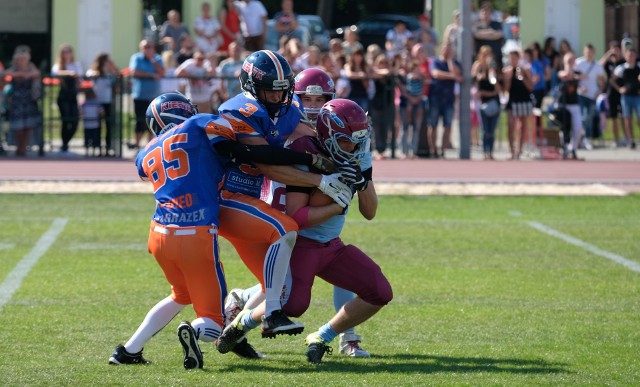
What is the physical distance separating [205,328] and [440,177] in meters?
11.9

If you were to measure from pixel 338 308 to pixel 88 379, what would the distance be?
1.87 metres

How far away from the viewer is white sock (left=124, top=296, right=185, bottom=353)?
6945 mm

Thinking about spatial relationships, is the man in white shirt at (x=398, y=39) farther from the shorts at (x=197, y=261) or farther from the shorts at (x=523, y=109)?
the shorts at (x=197, y=261)

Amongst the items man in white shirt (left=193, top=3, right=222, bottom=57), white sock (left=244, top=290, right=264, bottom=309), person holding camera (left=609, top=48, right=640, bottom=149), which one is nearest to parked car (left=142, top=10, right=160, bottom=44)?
man in white shirt (left=193, top=3, right=222, bottom=57)

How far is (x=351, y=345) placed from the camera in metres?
7.46

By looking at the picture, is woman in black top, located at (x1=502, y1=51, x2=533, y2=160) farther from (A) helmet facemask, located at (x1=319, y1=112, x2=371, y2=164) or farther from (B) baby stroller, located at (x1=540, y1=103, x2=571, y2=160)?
(A) helmet facemask, located at (x1=319, y1=112, x2=371, y2=164)

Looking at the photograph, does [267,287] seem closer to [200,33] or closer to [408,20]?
[200,33]

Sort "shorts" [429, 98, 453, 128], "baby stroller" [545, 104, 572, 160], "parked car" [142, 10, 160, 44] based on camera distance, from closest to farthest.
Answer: "shorts" [429, 98, 453, 128] → "baby stroller" [545, 104, 572, 160] → "parked car" [142, 10, 160, 44]

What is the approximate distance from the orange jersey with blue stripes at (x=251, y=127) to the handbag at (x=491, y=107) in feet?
46.7

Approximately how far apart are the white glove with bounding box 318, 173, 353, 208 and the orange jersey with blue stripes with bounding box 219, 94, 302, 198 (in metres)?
0.33

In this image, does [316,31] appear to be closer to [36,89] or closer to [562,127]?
[562,127]

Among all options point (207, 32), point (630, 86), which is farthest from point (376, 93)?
point (207, 32)

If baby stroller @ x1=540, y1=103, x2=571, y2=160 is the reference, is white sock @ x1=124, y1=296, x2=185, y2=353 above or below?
below

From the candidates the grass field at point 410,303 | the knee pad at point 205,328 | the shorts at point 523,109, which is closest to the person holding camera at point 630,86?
the shorts at point 523,109
